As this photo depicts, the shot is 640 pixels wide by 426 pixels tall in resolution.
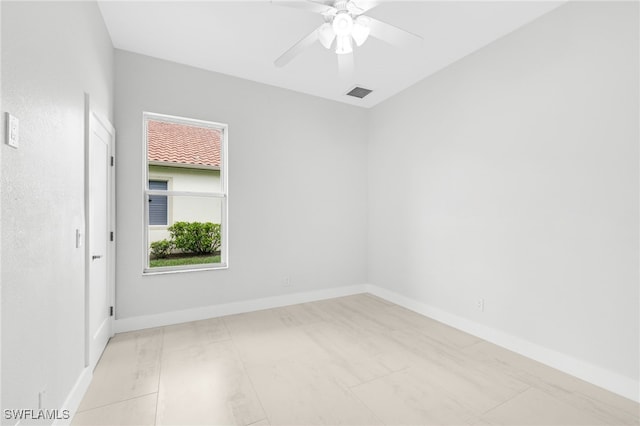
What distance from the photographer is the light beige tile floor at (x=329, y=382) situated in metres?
1.82

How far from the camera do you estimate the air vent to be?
3982mm

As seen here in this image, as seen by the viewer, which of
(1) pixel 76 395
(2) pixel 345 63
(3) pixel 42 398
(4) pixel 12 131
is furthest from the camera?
(2) pixel 345 63

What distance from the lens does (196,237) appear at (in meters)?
3.61

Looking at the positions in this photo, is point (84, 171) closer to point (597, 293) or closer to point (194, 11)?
point (194, 11)

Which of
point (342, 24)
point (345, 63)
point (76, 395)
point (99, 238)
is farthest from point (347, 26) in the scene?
point (76, 395)

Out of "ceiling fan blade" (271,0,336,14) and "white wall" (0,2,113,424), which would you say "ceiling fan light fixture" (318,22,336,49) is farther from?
"white wall" (0,2,113,424)

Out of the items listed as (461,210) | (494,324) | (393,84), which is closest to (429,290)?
(494,324)

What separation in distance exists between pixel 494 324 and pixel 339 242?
2223mm

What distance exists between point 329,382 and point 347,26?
8.45 ft

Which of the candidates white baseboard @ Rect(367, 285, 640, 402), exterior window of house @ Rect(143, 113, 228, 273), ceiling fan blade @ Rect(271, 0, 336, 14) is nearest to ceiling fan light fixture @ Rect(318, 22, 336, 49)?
ceiling fan blade @ Rect(271, 0, 336, 14)

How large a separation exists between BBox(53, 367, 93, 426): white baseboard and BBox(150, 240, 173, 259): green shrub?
1444mm

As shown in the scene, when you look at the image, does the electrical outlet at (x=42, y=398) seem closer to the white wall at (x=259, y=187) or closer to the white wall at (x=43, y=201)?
the white wall at (x=43, y=201)

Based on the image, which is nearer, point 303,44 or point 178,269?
point 303,44

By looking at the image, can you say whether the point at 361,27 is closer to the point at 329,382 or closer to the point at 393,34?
the point at 393,34
